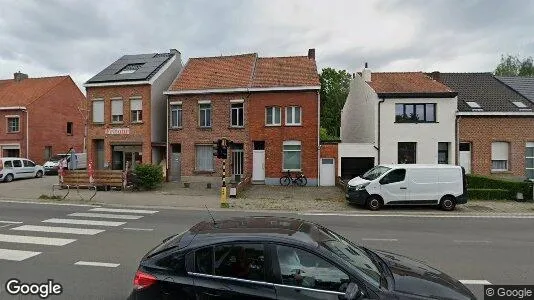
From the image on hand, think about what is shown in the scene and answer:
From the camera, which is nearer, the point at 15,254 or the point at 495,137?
the point at 15,254

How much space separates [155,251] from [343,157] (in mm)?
19589

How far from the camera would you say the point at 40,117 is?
31.9 meters

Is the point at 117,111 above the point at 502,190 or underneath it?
above

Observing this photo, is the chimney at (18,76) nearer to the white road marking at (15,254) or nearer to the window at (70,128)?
the window at (70,128)

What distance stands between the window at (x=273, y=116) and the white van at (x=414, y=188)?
8.83 metres

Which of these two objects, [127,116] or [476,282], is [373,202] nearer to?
[476,282]

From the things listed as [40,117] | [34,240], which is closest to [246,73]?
[34,240]

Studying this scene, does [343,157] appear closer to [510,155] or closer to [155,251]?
[510,155]

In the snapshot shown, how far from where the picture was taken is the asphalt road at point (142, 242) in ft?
20.7

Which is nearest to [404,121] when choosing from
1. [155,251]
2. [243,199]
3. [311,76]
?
[311,76]

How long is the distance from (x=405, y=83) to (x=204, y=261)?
22.4 m

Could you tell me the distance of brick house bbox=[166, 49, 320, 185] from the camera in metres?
22.5

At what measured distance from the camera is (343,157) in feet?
74.3

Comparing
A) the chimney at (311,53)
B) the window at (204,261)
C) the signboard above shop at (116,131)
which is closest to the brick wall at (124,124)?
the signboard above shop at (116,131)
